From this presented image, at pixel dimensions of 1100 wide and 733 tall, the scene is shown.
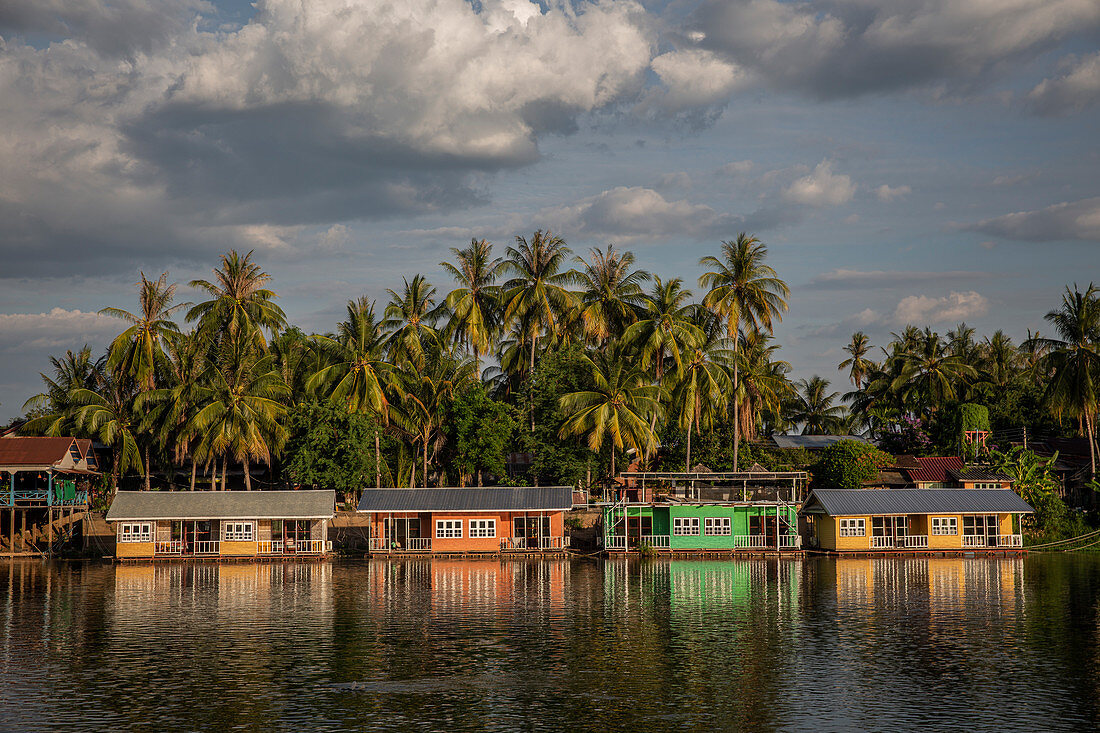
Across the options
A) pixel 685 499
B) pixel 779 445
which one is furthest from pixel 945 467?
pixel 685 499

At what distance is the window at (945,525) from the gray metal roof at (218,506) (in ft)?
126

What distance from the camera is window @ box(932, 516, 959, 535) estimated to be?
62844 millimetres

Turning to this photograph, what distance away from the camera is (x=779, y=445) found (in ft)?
278

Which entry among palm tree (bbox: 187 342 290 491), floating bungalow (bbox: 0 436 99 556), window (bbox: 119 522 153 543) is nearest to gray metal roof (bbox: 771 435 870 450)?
palm tree (bbox: 187 342 290 491)

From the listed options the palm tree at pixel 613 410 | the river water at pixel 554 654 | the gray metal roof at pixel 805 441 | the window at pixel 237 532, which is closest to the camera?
the river water at pixel 554 654

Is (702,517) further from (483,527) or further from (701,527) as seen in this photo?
(483,527)

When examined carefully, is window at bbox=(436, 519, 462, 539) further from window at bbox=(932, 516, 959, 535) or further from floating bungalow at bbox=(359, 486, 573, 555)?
window at bbox=(932, 516, 959, 535)

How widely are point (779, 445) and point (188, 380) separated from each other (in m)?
48.4

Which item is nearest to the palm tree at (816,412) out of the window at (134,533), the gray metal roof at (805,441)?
the gray metal roof at (805,441)

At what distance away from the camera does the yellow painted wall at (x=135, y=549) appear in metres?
61.5

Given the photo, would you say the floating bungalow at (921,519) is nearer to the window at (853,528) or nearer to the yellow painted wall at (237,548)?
the window at (853,528)

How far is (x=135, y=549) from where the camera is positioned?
61688mm

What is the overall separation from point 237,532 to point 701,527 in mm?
29989

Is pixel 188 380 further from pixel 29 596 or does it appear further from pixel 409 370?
pixel 29 596
